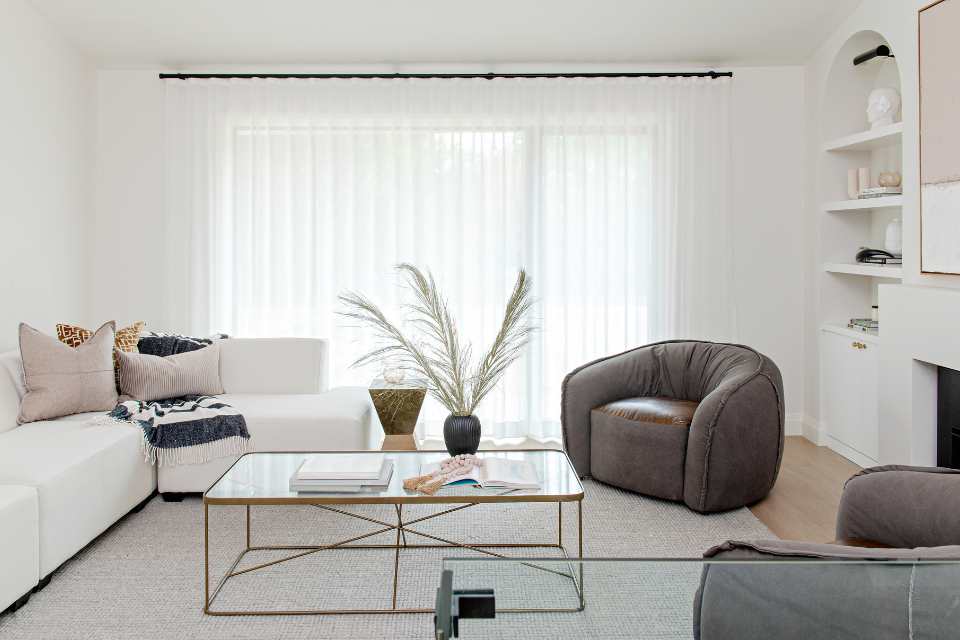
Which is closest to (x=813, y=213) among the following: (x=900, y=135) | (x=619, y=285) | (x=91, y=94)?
(x=900, y=135)

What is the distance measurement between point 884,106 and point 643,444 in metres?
2.38

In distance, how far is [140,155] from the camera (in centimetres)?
528

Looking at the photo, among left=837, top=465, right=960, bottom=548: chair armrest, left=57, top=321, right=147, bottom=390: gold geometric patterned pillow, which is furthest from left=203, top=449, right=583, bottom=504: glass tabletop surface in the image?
left=57, top=321, right=147, bottom=390: gold geometric patterned pillow

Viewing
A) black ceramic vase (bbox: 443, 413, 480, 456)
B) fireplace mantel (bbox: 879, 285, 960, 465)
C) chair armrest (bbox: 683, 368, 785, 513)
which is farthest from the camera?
chair armrest (bbox: 683, 368, 785, 513)

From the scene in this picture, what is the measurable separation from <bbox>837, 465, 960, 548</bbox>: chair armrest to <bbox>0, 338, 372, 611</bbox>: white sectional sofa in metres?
2.37

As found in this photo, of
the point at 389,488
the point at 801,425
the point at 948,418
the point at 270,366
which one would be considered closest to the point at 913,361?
the point at 948,418

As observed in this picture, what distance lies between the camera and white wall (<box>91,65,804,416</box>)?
5.27m

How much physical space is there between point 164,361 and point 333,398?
89 cm

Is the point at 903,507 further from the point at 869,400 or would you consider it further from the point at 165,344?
the point at 165,344

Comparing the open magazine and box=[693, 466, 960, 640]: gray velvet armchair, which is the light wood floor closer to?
the open magazine

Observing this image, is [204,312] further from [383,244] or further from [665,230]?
[665,230]

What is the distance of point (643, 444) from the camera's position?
151 inches

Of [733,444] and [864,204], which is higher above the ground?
[864,204]

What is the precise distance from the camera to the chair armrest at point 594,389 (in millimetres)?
4195
